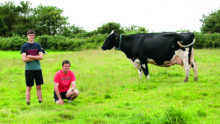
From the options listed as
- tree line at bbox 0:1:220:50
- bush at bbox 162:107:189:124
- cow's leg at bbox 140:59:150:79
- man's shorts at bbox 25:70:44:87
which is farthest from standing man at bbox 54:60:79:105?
tree line at bbox 0:1:220:50

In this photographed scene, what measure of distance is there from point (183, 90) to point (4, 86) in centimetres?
668

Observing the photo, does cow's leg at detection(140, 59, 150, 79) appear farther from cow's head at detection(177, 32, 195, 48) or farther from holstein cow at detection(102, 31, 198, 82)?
cow's head at detection(177, 32, 195, 48)

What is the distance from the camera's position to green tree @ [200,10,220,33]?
44.6 meters

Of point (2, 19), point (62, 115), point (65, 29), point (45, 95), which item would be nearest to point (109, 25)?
point (65, 29)

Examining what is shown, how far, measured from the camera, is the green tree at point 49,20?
56500 millimetres

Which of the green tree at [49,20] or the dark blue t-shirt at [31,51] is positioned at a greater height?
the green tree at [49,20]

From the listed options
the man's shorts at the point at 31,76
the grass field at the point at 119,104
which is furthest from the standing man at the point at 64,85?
the man's shorts at the point at 31,76

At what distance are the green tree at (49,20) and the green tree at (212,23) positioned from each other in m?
30.2

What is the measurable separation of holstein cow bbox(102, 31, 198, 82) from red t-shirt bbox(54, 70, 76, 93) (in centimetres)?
428

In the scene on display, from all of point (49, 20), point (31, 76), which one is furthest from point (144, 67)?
point (49, 20)

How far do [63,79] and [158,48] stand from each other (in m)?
4.79

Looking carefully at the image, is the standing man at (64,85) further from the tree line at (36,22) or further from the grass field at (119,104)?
the tree line at (36,22)

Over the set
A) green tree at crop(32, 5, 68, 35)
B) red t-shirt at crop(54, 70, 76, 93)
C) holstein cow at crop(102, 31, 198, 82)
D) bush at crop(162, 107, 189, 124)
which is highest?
green tree at crop(32, 5, 68, 35)

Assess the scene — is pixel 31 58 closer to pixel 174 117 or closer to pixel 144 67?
pixel 174 117
